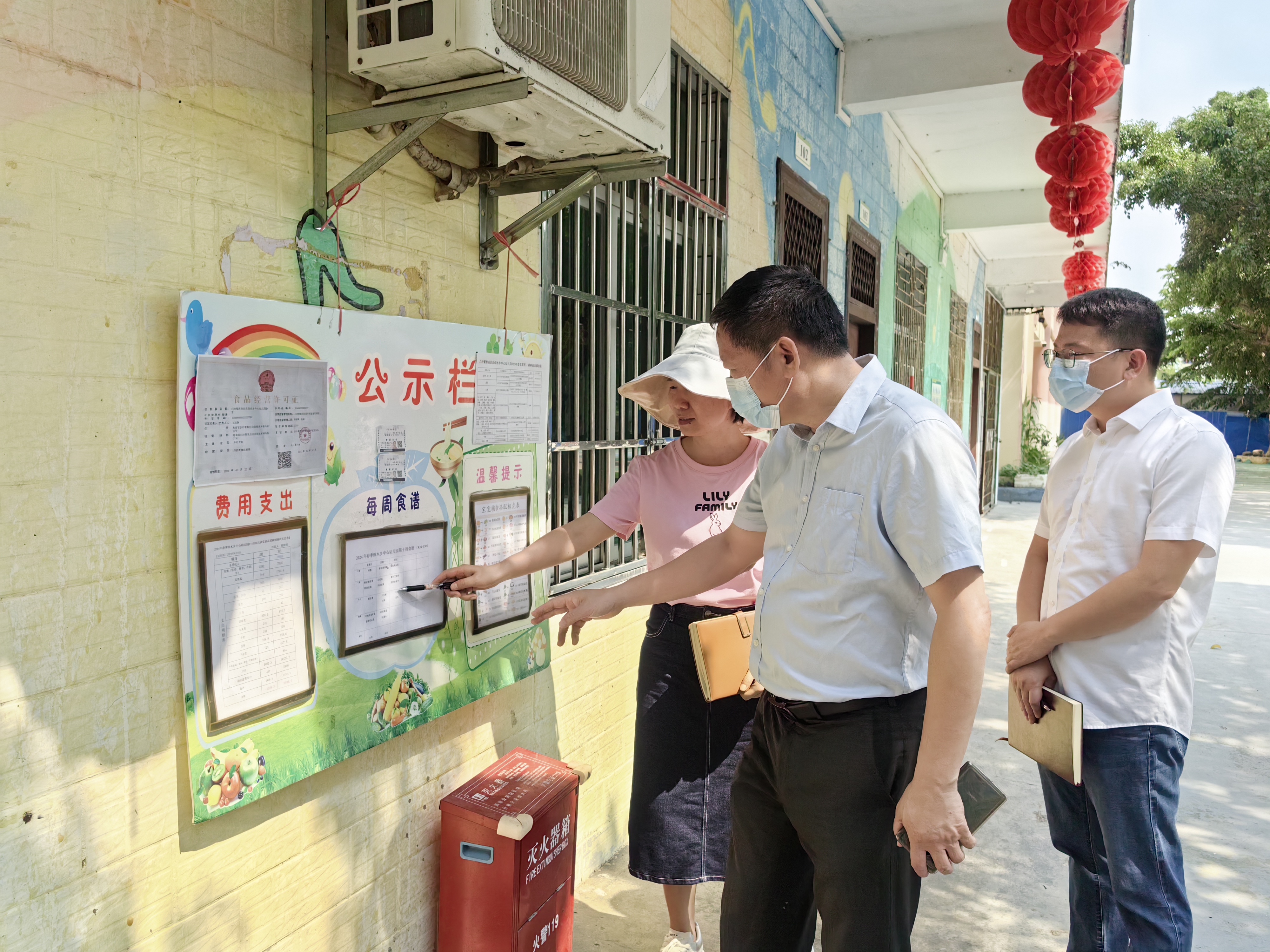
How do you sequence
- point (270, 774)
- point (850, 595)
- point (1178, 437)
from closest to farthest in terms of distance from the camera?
point (850, 595)
point (270, 774)
point (1178, 437)

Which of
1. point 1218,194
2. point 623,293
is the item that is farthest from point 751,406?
point 1218,194

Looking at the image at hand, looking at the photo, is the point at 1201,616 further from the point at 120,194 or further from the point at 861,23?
the point at 861,23

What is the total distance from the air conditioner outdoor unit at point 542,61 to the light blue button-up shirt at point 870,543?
35.3 inches

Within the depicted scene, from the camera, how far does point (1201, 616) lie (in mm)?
2109

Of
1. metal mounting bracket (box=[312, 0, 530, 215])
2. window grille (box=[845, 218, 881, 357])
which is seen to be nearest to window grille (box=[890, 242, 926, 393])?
window grille (box=[845, 218, 881, 357])

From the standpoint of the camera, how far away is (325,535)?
1894 millimetres

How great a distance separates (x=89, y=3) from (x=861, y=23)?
5.08m

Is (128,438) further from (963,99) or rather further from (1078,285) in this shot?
(1078,285)

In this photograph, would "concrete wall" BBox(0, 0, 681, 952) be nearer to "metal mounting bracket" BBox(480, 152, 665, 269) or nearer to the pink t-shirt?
"metal mounting bracket" BBox(480, 152, 665, 269)

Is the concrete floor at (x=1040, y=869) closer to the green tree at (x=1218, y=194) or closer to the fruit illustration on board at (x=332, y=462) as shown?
the fruit illustration on board at (x=332, y=462)

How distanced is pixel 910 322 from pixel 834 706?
727 centimetres

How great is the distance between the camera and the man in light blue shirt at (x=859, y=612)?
1.50m

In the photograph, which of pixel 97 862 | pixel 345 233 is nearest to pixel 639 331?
pixel 345 233

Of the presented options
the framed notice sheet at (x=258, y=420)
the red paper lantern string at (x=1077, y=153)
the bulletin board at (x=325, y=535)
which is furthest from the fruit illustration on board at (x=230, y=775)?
the red paper lantern string at (x=1077, y=153)
